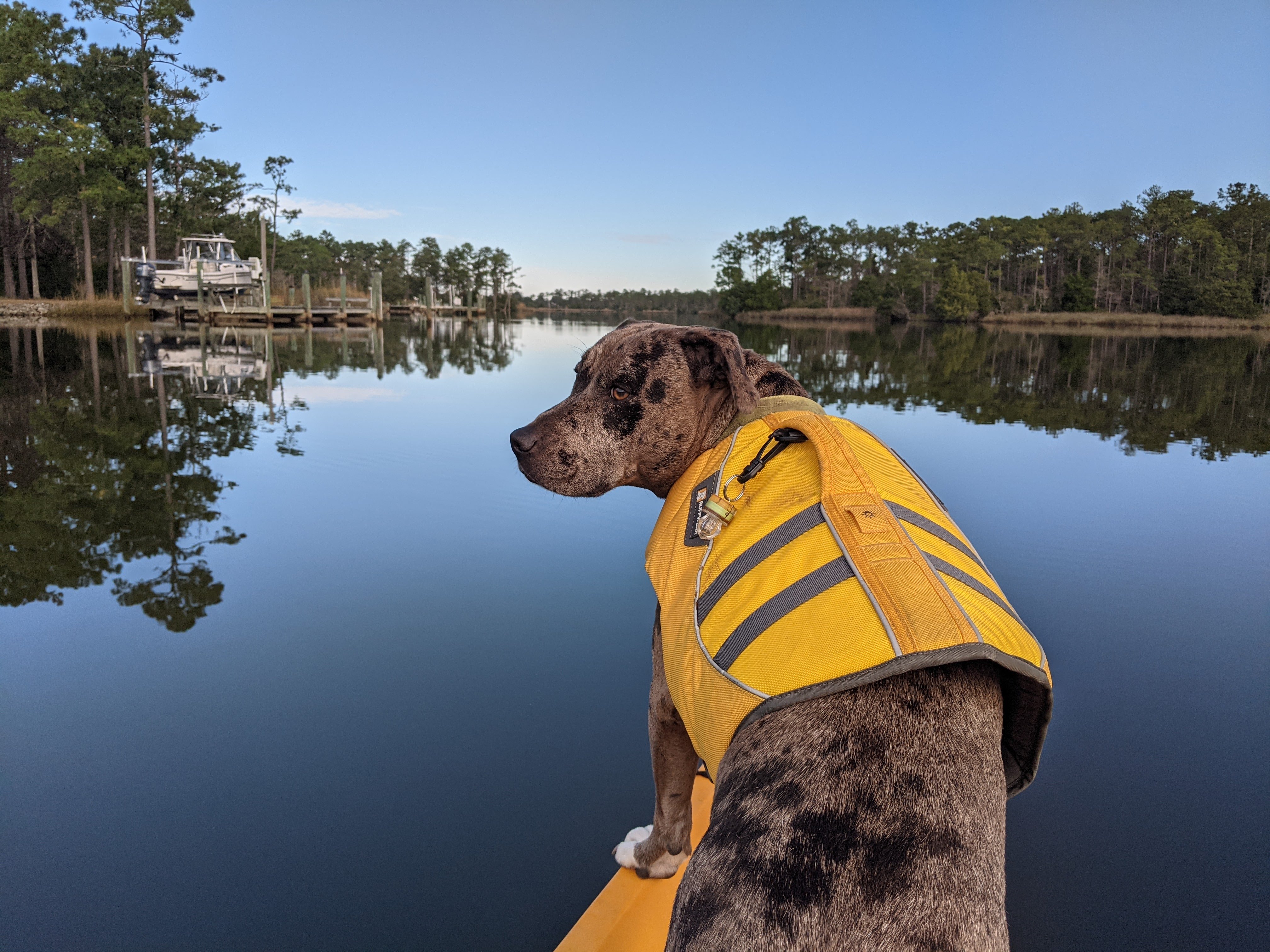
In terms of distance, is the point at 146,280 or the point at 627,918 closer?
the point at 627,918

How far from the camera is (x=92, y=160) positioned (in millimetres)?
31422

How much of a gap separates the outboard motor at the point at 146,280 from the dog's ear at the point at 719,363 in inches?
1440

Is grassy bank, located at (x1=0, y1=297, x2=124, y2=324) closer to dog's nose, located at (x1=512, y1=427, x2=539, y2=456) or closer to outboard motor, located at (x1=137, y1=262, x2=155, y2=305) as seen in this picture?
outboard motor, located at (x1=137, y1=262, x2=155, y2=305)

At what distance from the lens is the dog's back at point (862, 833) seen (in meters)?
1.10

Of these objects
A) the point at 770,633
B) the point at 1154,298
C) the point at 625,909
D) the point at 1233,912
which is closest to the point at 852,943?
the point at 770,633

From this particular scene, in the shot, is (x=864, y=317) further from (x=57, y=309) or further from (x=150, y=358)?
(x=150, y=358)

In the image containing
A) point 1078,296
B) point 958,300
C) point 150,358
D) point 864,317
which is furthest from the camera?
point 864,317

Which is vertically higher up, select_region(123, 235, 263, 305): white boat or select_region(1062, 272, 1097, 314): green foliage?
select_region(1062, 272, 1097, 314): green foliage

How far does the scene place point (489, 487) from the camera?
769 cm

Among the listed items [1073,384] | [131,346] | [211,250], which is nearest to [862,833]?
[1073,384]

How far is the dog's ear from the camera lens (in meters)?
2.15

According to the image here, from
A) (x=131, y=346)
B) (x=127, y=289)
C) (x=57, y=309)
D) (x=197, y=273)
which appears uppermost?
(x=197, y=273)

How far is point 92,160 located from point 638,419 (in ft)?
133

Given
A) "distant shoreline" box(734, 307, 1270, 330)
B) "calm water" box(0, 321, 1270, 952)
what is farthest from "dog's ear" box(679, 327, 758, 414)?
"distant shoreline" box(734, 307, 1270, 330)
